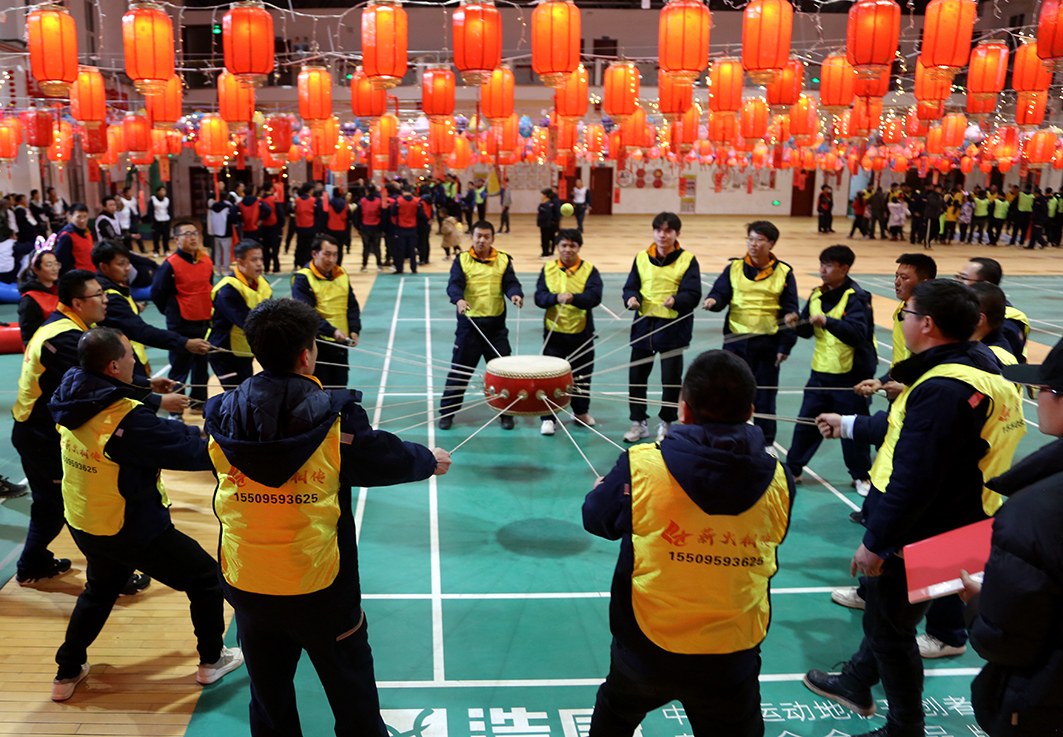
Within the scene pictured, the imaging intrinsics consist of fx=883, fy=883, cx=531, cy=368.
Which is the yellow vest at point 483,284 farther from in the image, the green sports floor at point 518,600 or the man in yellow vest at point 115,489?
the man in yellow vest at point 115,489

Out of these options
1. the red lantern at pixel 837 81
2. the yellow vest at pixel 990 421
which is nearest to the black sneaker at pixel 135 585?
the yellow vest at pixel 990 421

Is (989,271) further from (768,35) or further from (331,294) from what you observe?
(331,294)

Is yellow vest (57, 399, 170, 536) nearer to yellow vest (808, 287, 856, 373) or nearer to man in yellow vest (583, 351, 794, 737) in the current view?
man in yellow vest (583, 351, 794, 737)

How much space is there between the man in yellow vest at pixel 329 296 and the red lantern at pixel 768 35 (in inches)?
156

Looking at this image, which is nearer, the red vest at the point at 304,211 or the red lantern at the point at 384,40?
the red lantern at the point at 384,40

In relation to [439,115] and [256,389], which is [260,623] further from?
[439,115]

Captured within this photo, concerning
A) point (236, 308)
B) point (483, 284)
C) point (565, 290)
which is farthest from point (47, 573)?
point (565, 290)

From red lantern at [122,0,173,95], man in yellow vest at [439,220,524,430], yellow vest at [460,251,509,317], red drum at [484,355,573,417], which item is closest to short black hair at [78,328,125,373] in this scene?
red drum at [484,355,573,417]

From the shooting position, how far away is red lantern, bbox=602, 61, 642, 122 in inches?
428

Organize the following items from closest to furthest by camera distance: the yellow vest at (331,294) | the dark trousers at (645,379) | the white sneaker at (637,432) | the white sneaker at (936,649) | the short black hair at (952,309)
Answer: the short black hair at (952,309) → the white sneaker at (936,649) → the yellow vest at (331,294) → the white sneaker at (637,432) → the dark trousers at (645,379)

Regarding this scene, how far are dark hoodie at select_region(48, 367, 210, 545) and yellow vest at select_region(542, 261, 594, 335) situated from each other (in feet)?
13.7

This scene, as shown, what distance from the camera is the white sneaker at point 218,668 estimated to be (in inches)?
154

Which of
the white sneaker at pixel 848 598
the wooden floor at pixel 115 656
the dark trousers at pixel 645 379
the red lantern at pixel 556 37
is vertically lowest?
the wooden floor at pixel 115 656

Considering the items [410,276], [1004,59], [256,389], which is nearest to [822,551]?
[256,389]
